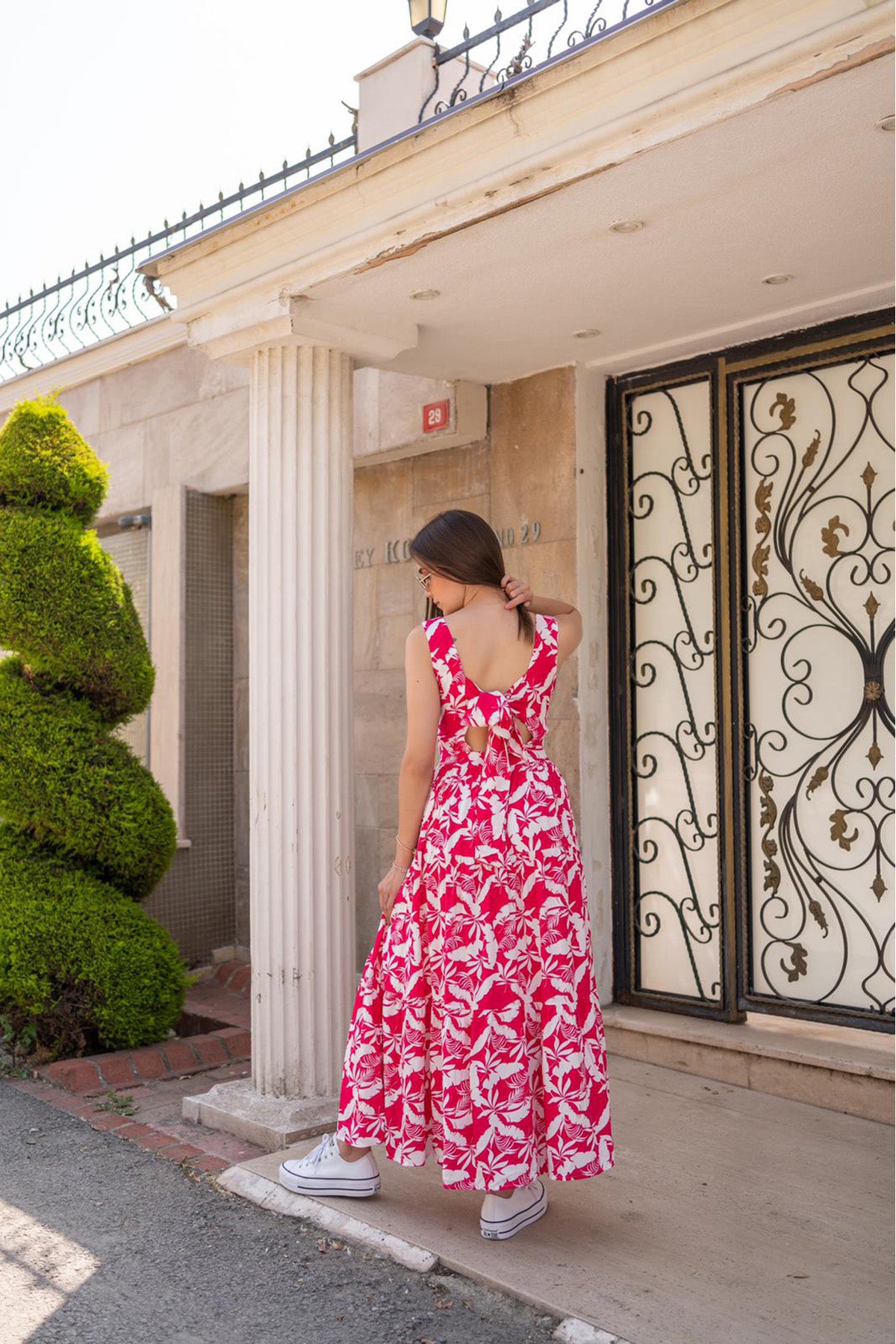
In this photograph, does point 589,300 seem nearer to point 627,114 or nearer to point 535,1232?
point 627,114

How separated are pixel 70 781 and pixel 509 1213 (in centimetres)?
303

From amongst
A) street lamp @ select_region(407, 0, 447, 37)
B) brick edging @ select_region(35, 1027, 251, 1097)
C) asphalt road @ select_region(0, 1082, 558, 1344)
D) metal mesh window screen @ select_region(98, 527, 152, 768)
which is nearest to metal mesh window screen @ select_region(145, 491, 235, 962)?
metal mesh window screen @ select_region(98, 527, 152, 768)

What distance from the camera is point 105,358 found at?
7770mm

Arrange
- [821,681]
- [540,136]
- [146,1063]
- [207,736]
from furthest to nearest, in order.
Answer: [207,736]
[146,1063]
[821,681]
[540,136]

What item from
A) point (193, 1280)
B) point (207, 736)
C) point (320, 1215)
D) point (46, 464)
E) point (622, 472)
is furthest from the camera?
point (207, 736)

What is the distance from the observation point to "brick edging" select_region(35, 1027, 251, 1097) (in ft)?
16.5

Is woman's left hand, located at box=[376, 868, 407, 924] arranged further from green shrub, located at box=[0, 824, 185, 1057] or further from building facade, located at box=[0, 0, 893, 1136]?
green shrub, located at box=[0, 824, 185, 1057]

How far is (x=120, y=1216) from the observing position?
3.71m

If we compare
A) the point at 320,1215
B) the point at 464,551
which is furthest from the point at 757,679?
the point at 320,1215

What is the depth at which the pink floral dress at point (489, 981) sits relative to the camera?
3260mm

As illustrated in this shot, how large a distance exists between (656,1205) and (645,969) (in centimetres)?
174

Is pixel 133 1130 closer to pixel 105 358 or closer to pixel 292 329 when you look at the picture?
pixel 292 329

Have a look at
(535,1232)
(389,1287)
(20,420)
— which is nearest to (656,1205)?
(535,1232)

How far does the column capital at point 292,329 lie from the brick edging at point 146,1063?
2.99 meters
